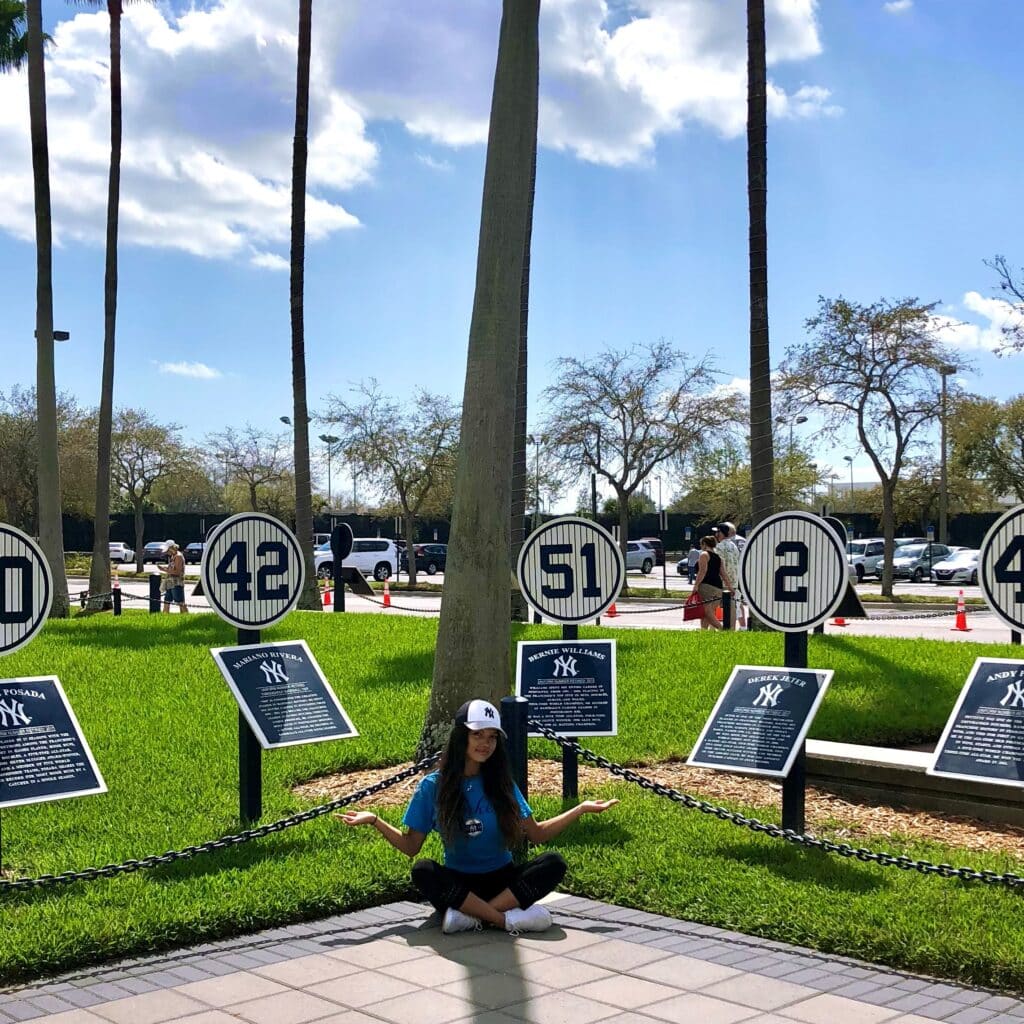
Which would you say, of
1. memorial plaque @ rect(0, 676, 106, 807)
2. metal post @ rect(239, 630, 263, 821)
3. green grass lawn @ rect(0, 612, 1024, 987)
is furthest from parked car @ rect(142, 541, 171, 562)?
memorial plaque @ rect(0, 676, 106, 807)

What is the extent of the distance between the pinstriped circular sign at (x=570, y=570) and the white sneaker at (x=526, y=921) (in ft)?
8.23

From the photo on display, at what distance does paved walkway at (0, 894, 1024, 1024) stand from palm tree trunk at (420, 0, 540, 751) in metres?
3.07

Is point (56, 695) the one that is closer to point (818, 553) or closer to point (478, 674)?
point (478, 674)

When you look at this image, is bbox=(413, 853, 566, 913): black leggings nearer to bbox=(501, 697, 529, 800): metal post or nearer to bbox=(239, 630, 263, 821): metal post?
bbox=(501, 697, 529, 800): metal post

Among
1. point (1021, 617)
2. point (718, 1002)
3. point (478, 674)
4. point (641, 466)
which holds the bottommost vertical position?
point (718, 1002)

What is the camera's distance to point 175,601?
23906 millimetres

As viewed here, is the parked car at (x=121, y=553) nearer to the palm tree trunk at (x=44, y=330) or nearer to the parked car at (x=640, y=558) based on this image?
the parked car at (x=640, y=558)

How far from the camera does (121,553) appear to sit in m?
63.5

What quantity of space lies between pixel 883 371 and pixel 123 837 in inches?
1098

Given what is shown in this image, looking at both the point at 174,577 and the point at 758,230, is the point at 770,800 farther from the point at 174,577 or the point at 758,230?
the point at 174,577

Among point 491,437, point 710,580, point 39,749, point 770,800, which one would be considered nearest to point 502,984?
point 39,749

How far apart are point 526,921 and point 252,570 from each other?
2846mm

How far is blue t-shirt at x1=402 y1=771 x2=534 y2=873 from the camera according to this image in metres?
5.23

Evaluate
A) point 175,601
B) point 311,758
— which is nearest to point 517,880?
point 311,758
